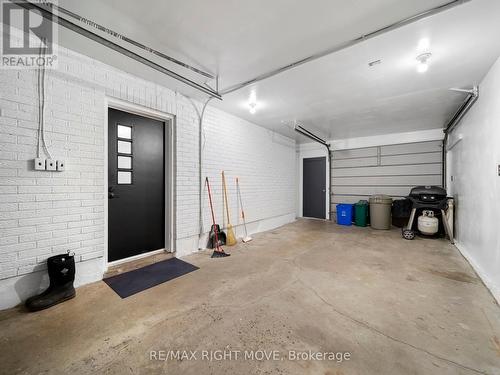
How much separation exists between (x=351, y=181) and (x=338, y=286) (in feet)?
16.7

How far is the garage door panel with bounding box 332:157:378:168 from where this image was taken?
21.0 ft

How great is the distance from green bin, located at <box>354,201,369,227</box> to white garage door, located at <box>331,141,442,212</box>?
0.68 meters

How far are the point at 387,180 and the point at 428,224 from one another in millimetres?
1944

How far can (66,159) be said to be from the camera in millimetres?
2359

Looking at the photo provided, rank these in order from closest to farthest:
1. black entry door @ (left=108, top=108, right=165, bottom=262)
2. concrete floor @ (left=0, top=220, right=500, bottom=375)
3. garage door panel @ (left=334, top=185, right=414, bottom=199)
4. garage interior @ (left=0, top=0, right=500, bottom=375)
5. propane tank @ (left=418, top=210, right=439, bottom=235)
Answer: concrete floor @ (left=0, top=220, right=500, bottom=375) → garage interior @ (left=0, top=0, right=500, bottom=375) → black entry door @ (left=108, top=108, right=165, bottom=262) → propane tank @ (left=418, top=210, right=439, bottom=235) → garage door panel @ (left=334, top=185, right=414, bottom=199)

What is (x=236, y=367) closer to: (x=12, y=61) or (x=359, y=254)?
Answer: (x=359, y=254)

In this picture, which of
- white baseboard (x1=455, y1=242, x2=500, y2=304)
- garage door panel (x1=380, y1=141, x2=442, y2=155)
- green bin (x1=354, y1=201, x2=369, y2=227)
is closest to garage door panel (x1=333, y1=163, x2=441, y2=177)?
garage door panel (x1=380, y1=141, x2=442, y2=155)

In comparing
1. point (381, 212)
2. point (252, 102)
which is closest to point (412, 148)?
point (381, 212)

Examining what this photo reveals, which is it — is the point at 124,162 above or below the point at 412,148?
below

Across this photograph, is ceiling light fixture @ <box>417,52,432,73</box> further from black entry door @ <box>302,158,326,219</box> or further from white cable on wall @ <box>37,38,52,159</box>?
black entry door @ <box>302,158,326,219</box>

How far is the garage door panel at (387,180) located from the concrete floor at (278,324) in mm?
3454

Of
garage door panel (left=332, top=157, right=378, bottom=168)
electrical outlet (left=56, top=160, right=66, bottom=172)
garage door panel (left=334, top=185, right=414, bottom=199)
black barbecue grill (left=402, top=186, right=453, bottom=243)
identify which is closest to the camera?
electrical outlet (left=56, top=160, right=66, bottom=172)

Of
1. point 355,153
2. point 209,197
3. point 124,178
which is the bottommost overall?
point 209,197

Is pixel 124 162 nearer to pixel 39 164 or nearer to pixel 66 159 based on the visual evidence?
pixel 66 159
